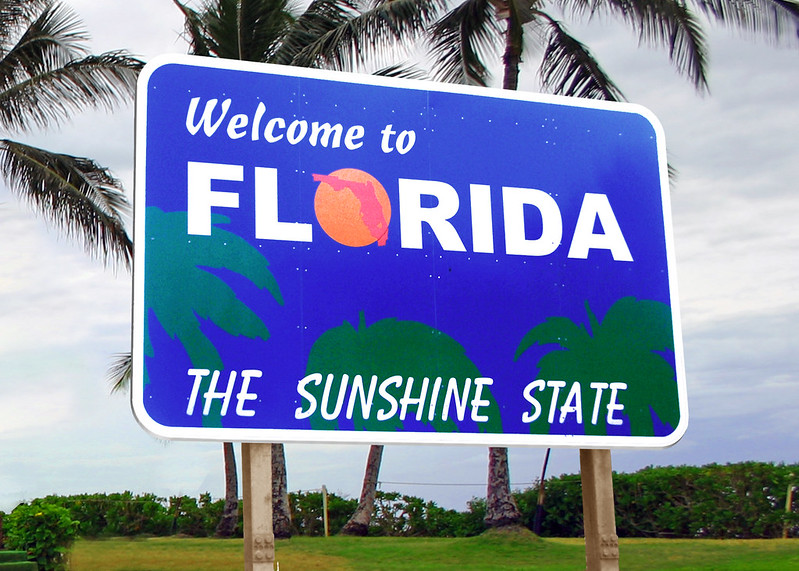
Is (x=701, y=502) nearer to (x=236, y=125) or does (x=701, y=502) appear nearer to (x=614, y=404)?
(x=614, y=404)

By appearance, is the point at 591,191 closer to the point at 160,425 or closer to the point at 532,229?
the point at 532,229

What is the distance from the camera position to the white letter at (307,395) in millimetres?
7363

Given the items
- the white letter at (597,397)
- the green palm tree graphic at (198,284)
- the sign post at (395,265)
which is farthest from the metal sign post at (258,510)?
the white letter at (597,397)

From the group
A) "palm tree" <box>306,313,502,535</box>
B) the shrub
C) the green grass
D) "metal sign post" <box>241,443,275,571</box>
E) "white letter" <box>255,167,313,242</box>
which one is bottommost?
the green grass

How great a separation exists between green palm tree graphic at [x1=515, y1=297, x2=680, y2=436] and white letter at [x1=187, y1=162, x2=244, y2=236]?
262 centimetres

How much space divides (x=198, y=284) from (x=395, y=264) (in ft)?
5.12

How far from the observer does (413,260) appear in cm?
802

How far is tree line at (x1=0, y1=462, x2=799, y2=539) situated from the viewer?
19297 mm

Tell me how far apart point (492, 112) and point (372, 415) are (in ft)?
9.28

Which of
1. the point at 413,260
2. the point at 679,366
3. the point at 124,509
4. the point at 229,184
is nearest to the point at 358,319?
the point at 413,260

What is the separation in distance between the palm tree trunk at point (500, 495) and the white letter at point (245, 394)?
479 inches

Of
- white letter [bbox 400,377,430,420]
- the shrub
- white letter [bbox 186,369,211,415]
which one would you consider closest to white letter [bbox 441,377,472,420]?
white letter [bbox 400,377,430,420]

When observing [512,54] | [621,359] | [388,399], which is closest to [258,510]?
[388,399]

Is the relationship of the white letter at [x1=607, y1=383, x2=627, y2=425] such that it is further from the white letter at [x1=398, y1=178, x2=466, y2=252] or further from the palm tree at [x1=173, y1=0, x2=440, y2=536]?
the palm tree at [x1=173, y1=0, x2=440, y2=536]
